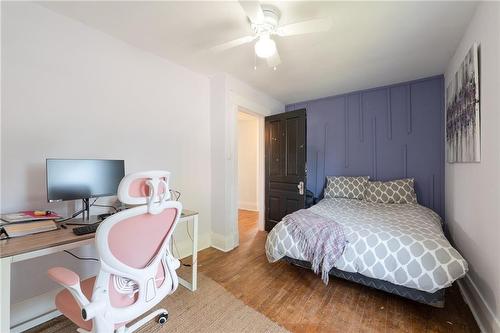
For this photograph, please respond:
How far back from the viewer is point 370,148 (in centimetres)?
338

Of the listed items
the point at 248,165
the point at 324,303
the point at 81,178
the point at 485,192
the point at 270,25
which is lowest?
the point at 324,303

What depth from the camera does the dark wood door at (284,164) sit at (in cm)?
320

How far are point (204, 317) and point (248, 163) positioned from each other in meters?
4.13

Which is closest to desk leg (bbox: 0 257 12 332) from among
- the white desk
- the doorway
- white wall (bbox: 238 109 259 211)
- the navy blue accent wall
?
the white desk

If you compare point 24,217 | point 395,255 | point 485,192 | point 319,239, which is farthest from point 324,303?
point 24,217

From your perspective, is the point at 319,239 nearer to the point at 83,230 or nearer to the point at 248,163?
the point at 83,230

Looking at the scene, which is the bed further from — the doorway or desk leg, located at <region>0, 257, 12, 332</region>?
the doorway

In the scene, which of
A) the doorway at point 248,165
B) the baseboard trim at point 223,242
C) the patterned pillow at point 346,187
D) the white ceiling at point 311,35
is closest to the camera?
the white ceiling at point 311,35

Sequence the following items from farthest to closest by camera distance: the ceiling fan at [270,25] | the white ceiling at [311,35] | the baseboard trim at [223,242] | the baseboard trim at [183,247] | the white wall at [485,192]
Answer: the baseboard trim at [223,242], the baseboard trim at [183,247], the white ceiling at [311,35], the ceiling fan at [270,25], the white wall at [485,192]

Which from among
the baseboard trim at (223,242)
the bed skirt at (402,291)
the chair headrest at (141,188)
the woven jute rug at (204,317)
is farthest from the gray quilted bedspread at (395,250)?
the chair headrest at (141,188)

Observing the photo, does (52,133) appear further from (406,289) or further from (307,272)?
(406,289)

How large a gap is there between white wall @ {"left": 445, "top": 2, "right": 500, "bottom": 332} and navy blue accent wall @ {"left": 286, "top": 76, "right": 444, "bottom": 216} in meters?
1.11

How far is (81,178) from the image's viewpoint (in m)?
1.62

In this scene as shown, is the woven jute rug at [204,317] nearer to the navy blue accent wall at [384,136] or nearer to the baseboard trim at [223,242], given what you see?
the baseboard trim at [223,242]
